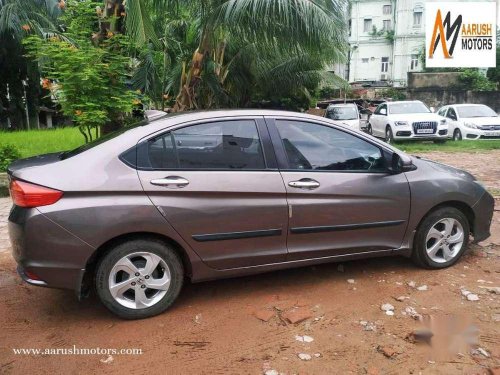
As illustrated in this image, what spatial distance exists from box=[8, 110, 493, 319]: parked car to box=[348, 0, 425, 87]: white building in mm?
42307

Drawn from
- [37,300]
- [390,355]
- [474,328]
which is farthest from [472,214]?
[37,300]

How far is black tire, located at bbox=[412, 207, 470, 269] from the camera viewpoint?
4.09m

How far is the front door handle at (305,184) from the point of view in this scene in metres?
3.60

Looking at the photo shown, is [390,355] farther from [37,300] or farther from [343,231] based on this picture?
[37,300]

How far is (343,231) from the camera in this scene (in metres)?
3.80

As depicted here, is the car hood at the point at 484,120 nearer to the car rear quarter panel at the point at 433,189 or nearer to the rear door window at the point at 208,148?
the car rear quarter panel at the point at 433,189

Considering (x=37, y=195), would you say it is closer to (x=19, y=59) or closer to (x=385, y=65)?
(x=19, y=59)

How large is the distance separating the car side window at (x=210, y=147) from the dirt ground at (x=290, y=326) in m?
1.12

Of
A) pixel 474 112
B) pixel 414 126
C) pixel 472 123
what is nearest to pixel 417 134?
pixel 414 126

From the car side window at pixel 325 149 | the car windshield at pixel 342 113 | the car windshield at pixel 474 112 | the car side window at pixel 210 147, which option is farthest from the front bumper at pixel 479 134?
the car side window at pixel 210 147

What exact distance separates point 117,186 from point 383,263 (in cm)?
262

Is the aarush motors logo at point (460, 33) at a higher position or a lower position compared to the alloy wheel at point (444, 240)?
higher

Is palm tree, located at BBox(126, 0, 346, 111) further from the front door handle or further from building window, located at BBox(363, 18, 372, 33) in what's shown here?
building window, located at BBox(363, 18, 372, 33)

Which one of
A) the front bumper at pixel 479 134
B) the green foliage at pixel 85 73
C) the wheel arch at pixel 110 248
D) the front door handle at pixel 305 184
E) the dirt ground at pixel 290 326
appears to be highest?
the green foliage at pixel 85 73
